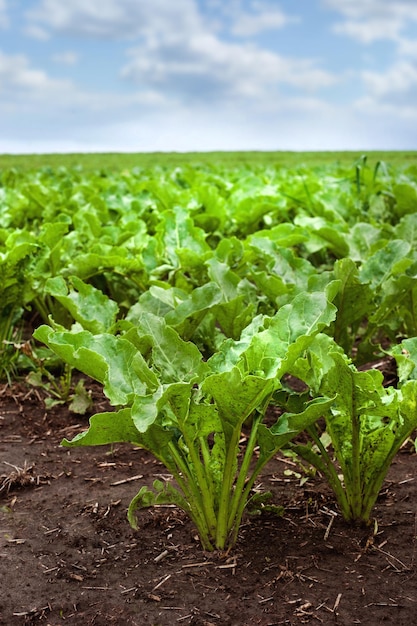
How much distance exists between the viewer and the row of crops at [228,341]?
6.22 ft

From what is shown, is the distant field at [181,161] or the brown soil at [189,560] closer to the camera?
the brown soil at [189,560]

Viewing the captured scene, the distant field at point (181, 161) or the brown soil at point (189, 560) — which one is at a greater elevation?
the distant field at point (181, 161)

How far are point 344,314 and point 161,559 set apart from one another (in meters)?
1.16

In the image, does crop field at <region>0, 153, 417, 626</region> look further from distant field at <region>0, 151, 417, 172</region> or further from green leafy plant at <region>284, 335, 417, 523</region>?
distant field at <region>0, 151, 417, 172</region>

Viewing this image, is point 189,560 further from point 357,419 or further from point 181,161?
point 181,161

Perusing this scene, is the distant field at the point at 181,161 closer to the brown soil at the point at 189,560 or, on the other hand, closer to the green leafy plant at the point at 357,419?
the brown soil at the point at 189,560

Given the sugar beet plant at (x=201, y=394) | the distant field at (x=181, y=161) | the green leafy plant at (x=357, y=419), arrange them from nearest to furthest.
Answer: the sugar beet plant at (x=201, y=394)
the green leafy plant at (x=357, y=419)
the distant field at (x=181, y=161)

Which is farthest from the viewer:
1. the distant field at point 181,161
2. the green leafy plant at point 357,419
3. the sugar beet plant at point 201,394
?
the distant field at point 181,161

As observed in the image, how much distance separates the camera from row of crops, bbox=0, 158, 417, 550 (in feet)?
6.22

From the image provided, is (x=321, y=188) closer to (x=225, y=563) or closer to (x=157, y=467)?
(x=157, y=467)

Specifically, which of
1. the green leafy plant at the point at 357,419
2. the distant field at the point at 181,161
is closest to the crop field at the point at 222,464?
the green leafy plant at the point at 357,419

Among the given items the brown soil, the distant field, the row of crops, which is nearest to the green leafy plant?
the row of crops

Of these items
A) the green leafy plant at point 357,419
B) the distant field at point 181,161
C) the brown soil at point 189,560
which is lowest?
the brown soil at point 189,560

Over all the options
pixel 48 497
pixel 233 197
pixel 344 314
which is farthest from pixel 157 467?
pixel 233 197
